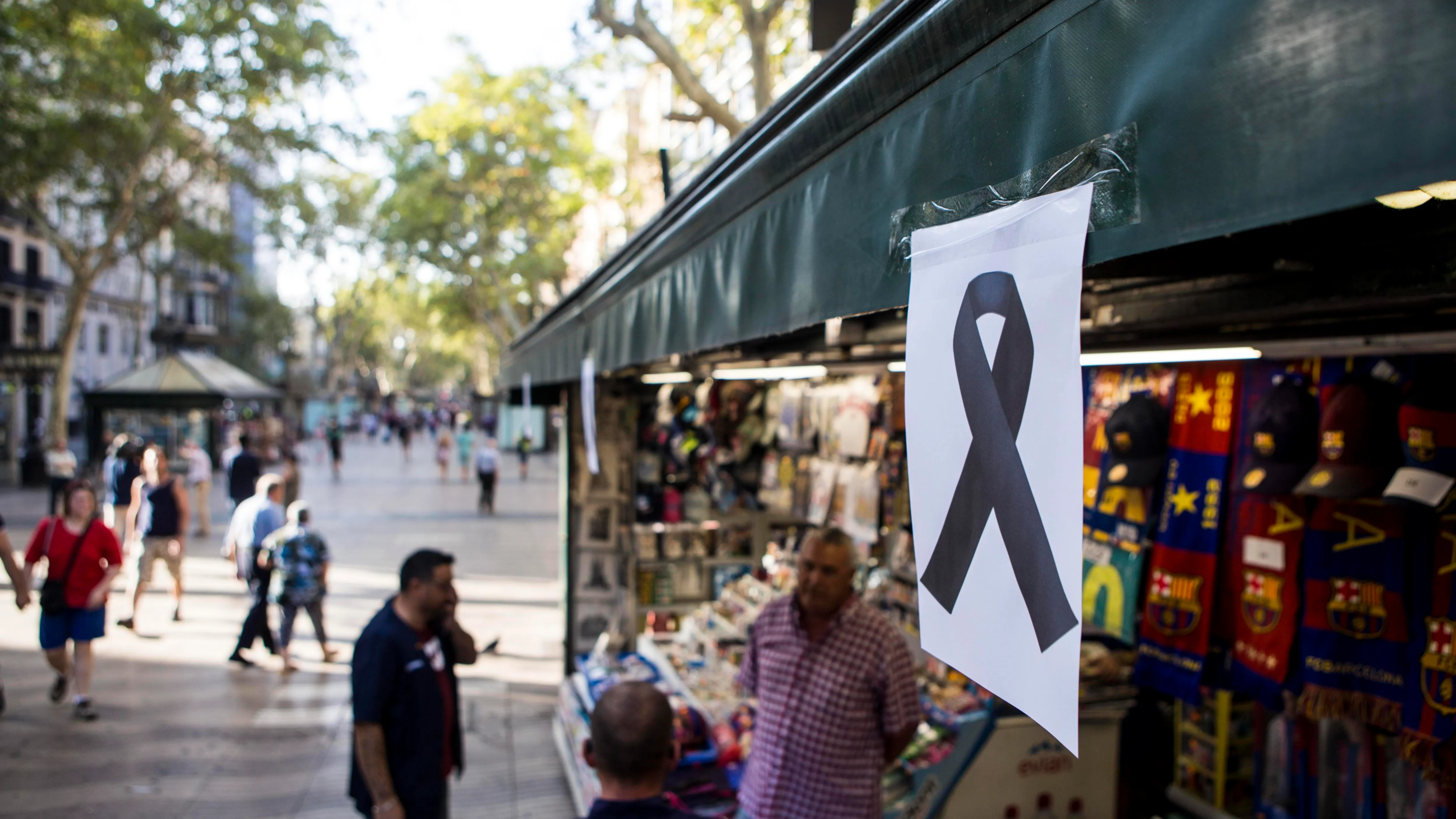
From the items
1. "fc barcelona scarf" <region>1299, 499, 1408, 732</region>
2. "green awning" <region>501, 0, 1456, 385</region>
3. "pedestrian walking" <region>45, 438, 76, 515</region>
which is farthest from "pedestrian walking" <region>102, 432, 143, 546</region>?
"fc barcelona scarf" <region>1299, 499, 1408, 732</region>

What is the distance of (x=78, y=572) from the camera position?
260 inches

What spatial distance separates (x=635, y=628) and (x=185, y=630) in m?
5.49

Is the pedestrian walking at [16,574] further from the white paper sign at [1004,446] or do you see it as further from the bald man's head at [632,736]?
the white paper sign at [1004,446]

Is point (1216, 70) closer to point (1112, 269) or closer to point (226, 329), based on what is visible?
point (1112, 269)

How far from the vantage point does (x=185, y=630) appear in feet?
31.3

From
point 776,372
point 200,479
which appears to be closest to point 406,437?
point 200,479

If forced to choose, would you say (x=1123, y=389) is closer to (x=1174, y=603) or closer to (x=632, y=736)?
(x=1174, y=603)

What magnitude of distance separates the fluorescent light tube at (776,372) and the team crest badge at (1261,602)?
2277 mm

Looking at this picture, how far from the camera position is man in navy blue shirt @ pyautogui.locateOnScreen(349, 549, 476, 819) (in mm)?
3594

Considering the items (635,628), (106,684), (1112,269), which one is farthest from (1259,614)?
(106,684)

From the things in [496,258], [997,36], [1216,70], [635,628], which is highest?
[496,258]

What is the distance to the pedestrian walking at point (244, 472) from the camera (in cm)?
1229

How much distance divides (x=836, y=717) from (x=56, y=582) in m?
6.21

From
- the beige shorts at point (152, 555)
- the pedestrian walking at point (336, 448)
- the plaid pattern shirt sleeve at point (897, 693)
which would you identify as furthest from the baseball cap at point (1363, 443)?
the pedestrian walking at point (336, 448)
